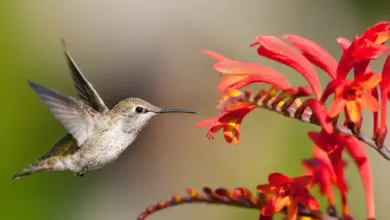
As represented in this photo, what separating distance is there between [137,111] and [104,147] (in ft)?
0.74

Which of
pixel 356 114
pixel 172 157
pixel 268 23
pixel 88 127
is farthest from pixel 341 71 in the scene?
pixel 268 23

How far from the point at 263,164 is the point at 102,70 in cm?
224

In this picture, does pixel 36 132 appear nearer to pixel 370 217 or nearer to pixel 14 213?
pixel 14 213

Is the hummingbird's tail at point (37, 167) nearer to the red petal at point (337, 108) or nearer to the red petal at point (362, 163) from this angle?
the red petal at point (362, 163)

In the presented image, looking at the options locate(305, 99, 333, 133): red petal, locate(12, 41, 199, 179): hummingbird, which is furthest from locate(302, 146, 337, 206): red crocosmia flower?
locate(12, 41, 199, 179): hummingbird

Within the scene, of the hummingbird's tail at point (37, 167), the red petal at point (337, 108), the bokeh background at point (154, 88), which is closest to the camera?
the red petal at point (337, 108)

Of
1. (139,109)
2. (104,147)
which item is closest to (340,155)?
(139,109)

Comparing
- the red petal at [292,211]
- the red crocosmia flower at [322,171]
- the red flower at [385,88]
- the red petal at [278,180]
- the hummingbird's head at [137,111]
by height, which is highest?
the red flower at [385,88]

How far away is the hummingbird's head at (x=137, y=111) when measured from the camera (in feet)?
10.8

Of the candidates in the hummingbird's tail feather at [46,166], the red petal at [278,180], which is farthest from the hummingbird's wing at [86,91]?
the red petal at [278,180]

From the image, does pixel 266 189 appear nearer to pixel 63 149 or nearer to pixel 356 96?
pixel 356 96

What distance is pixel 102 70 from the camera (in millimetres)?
8211

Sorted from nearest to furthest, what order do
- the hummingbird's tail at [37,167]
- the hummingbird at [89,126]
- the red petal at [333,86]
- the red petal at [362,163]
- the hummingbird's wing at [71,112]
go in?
the red petal at [333,86] → the red petal at [362,163] → the hummingbird's wing at [71,112] → the hummingbird at [89,126] → the hummingbird's tail at [37,167]

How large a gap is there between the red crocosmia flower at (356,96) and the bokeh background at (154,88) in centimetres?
436
